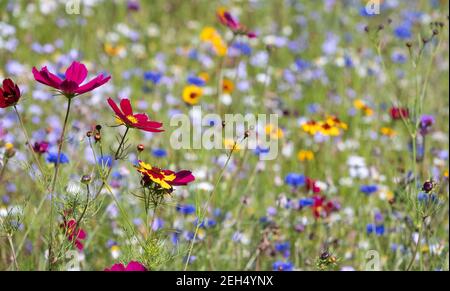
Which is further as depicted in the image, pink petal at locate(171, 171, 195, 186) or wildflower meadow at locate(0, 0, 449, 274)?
wildflower meadow at locate(0, 0, 449, 274)

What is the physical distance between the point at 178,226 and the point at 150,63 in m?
1.40

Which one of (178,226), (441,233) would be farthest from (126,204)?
(441,233)

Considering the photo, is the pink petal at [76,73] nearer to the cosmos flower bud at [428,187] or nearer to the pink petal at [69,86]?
the pink petal at [69,86]

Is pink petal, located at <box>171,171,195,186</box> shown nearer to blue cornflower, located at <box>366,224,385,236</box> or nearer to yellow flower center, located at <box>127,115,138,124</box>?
yellow flower center, located at <box>127,115,138,124</box>

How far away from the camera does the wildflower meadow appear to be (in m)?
1.39

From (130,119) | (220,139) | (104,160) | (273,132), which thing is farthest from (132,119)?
(273,132)

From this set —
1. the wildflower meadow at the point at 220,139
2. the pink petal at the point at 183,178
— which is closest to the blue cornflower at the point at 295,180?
the wildflower meadow at the point at 220,139

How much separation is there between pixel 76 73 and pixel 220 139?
43.3 inches

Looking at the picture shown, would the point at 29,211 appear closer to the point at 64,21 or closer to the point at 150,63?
the point at 150,63

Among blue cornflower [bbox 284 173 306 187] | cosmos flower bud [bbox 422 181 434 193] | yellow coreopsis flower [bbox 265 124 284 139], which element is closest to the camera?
cosmos flower bud [bbox 422 181 434 193]

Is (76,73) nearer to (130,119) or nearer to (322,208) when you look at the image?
(130,119)

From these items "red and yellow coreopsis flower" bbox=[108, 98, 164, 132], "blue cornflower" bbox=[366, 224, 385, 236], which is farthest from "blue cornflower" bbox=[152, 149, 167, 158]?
"red and yellow coreopsis flower" bbox=[108, 98, 164, 132]

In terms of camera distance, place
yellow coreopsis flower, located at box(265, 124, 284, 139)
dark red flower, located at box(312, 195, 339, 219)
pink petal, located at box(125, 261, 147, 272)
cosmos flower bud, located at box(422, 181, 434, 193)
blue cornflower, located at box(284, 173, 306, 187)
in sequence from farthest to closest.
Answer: yellow coreopsis flower, located at box(265, 124, 284, 139), blue cornflower, located at box(284, 173, 306, 187), dark red flower, located at box(312, 195, 339, 219), cosmos flower bud, located at box(422, 181, 434, 193), pink petal, located at box(125, 261, 147, 272)

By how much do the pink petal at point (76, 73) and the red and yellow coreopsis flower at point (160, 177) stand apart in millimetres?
166
